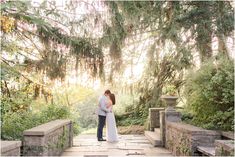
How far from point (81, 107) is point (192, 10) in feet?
49.8

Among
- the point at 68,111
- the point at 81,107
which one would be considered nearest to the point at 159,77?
the point at 68,111

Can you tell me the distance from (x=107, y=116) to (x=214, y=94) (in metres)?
5.02

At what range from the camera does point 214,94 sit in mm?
7887

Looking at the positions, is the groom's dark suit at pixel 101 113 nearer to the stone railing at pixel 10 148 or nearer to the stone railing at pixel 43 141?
the stone railing at pixel 43 141

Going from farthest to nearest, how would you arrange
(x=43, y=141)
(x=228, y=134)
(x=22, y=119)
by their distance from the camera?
1. (x=22, y=119)
2. (x=228, y=134)
3. (x=43, y=141)

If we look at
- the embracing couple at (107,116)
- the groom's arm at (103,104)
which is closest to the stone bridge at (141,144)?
the embracing couple at (107,116)

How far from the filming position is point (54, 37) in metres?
9.88

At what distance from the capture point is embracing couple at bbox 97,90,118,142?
11977 mm

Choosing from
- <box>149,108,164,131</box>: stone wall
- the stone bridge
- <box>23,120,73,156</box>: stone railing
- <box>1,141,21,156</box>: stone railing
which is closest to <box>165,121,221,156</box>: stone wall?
the stone bridge

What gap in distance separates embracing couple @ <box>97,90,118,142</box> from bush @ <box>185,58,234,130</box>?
12.5 ft

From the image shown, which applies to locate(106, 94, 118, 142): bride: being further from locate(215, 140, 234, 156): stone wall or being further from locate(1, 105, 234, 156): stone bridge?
locate(215, 140, 234, 156): stone wall

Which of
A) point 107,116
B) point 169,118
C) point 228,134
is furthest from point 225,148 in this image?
point 107,116

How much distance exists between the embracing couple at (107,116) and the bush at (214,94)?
3.82 meters

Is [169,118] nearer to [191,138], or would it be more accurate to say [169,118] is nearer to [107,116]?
[107,116]
